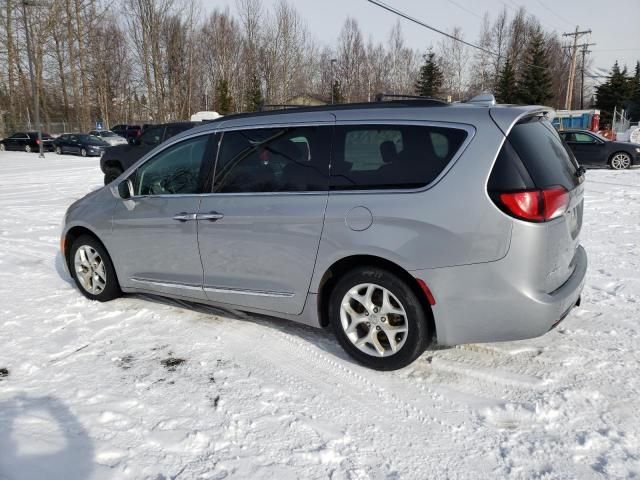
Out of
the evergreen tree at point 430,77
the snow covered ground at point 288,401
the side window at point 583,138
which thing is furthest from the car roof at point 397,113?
the evergreen tree at point 430,77

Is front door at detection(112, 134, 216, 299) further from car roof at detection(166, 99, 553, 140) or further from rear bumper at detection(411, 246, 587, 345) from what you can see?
rear bumper at detection(411, 246, 587, 345)


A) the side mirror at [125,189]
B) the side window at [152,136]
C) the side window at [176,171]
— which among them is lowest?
the side mirror at [125,189]

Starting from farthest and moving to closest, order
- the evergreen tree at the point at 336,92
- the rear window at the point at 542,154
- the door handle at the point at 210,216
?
the evergreen tree at the point at 336,92, the door handle at the point at 210,216, the rear window at the point at 542,154

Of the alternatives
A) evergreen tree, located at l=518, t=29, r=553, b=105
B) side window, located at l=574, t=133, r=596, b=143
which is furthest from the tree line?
side window, located at l=574, t=133, r=596, b=143

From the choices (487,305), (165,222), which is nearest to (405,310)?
(487,305)

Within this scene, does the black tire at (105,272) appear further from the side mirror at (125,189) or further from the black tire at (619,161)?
the black tire at (619,161)

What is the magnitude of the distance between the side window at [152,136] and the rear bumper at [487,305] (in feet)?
38.3

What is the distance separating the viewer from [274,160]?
379cm

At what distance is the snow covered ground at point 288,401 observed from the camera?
8.46ft

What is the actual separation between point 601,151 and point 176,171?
56.3 ft

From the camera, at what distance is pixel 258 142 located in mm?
3914

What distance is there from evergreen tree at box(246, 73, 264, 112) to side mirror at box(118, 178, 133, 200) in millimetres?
46921

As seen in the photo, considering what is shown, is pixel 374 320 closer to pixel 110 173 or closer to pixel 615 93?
pixel 110 173

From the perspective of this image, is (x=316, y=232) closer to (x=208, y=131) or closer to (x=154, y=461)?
(x=208, y=131)
